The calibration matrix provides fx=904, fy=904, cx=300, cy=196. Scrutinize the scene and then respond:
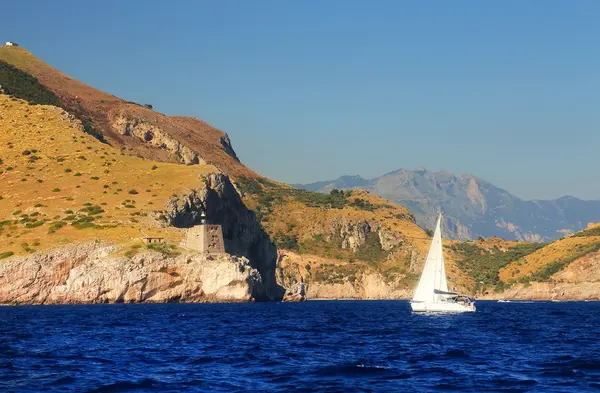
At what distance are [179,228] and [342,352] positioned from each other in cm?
8038

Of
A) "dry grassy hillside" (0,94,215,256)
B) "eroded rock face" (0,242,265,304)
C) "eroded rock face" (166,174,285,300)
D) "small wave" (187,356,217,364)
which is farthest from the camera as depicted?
"eroded rock face" (166,174,285,300)

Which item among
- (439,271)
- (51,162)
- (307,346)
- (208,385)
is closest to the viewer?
(208,385)

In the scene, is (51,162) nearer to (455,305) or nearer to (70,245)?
(70,245)

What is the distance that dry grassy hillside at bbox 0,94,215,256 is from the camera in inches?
4956

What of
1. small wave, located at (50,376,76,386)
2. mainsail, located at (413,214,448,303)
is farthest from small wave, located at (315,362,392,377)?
mainsail, located at (413,214,448,303)

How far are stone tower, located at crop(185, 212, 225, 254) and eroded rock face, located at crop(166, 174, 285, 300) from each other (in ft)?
40.8

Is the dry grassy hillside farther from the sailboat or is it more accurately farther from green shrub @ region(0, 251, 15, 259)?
the sailboat

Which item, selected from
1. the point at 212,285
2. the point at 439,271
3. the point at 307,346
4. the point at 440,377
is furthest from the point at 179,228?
the point at 440,377

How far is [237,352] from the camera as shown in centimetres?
5181

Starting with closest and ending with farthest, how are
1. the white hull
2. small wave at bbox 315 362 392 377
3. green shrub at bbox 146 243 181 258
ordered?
small wave at bbox 315 362 392 377 < the white hull < green shrub at bbox 146 243 181 258

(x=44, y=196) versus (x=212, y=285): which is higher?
(x=44, y=196)

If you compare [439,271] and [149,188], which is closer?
[439,271]

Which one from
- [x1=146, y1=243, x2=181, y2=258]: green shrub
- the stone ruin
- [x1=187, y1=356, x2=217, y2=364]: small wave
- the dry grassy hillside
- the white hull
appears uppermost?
the dry grassy hillside

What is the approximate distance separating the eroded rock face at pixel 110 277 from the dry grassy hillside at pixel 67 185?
433cm
